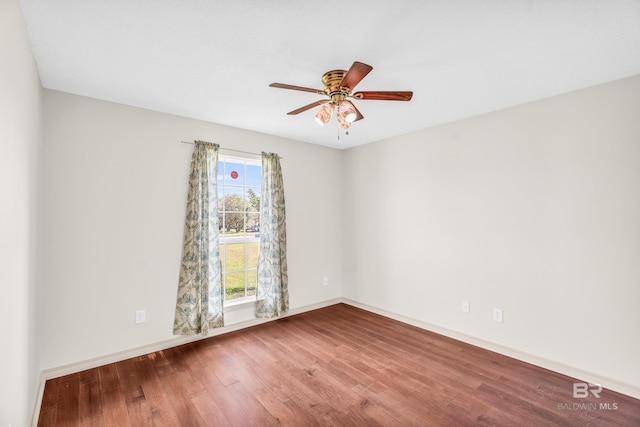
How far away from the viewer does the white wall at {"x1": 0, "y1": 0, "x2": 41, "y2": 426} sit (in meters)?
1.31

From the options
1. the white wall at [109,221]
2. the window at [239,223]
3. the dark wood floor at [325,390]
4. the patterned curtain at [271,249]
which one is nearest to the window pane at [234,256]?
the window at [239,223]

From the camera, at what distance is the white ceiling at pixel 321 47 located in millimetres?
1613

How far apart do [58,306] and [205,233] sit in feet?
4.53

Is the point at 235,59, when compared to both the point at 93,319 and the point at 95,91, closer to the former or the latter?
the point at 95,91

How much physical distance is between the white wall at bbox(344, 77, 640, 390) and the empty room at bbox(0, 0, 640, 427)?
2 centimetres

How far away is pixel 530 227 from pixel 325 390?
246 centimetres

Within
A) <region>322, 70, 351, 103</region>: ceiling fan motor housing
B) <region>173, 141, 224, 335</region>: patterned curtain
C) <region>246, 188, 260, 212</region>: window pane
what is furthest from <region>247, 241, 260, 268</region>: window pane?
<region>322, 70, 351, 103</region>: ceiling fan motor housing

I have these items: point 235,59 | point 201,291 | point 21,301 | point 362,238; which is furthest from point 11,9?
point 362,238

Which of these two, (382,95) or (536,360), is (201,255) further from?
(536,360)

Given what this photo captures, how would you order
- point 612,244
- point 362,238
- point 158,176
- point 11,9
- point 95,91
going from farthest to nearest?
point 362,238
point 158,176
point 95,91
point 612,244
point 11,9

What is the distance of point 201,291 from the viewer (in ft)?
10.6

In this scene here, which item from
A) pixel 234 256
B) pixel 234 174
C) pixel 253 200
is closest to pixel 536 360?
pixel 234 256

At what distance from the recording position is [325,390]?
2393mm

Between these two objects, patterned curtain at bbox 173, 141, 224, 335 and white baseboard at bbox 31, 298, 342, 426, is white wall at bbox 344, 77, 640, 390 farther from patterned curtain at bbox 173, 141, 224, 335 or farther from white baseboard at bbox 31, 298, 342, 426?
patterned curtain at bbox 173, 141, 224, 335
